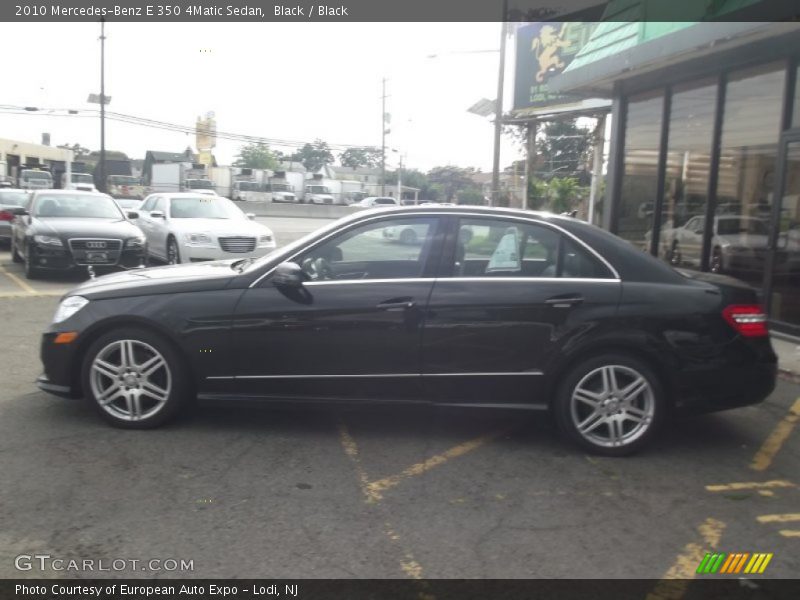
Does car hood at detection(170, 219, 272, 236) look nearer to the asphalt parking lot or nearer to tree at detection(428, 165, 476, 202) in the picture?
the asphalt parking lot


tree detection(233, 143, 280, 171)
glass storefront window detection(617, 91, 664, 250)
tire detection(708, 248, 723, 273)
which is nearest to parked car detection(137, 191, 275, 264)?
glass storefront window detection(617, 91, 664, 250)

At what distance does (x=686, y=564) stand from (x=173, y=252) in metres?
11.7

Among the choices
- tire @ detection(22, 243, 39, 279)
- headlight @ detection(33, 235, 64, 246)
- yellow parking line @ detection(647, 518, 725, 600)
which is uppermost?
headlight @ detection(33, 235, 64, 246)

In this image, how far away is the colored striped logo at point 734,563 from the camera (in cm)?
328

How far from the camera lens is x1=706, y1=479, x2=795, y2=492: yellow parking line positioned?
165 inches

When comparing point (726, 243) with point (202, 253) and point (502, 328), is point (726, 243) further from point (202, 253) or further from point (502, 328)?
point (202, 253)

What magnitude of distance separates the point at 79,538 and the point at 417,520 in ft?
5.30

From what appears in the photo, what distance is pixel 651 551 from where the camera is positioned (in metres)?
3.42

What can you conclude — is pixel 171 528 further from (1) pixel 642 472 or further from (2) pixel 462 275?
(1) pixel 642 472

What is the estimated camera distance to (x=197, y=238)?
12.8 metres

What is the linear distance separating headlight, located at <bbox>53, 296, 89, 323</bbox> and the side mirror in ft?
4.37

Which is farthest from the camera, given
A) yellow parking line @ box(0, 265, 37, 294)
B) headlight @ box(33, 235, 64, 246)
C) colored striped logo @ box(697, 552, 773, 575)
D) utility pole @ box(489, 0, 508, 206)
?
utility pole @ box(489, 0, 508, 206)

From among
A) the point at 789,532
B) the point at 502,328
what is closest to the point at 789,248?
the point at 502,328
